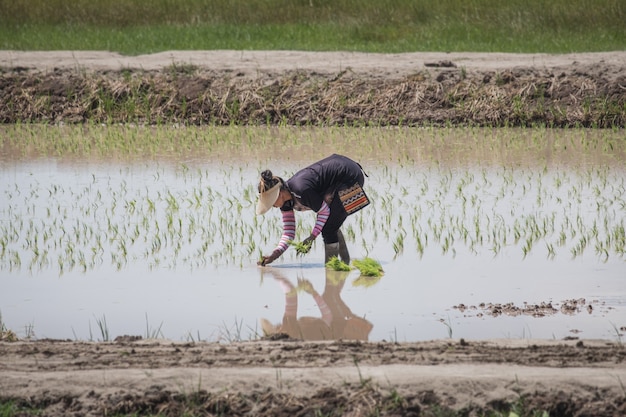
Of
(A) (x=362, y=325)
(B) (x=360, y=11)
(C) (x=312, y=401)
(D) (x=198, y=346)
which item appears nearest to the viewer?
(C) (x=312, y=401)

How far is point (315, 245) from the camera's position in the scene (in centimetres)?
884

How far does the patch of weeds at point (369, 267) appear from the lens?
764 centimetres

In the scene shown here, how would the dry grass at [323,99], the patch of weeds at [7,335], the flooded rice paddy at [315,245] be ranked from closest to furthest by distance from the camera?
the patch of weeds at [7,335], the flooded rice paddy at [315,245], the dry grass at [323,99]

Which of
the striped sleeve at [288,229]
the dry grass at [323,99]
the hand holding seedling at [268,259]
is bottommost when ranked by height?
the hand holding seedling at [268,259]

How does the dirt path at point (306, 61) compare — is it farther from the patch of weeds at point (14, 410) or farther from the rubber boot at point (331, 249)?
the patch of weeds at point (14, 410)

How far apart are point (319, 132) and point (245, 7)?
1054 centimetres

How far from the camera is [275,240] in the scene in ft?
29.1

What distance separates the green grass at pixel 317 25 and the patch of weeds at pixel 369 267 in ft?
41.9

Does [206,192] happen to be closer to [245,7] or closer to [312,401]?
[312,401]

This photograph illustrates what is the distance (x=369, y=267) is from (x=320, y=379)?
2821 mm

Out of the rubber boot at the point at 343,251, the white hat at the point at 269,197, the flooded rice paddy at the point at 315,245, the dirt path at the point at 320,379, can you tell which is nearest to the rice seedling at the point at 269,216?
the flooded rice paddy at the point at 315,245

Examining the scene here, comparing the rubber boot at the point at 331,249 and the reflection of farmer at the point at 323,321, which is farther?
the rubber boot at the point at 331,249

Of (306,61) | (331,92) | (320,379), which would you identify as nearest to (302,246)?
(320,379)

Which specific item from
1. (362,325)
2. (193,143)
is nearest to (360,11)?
(193,143)
